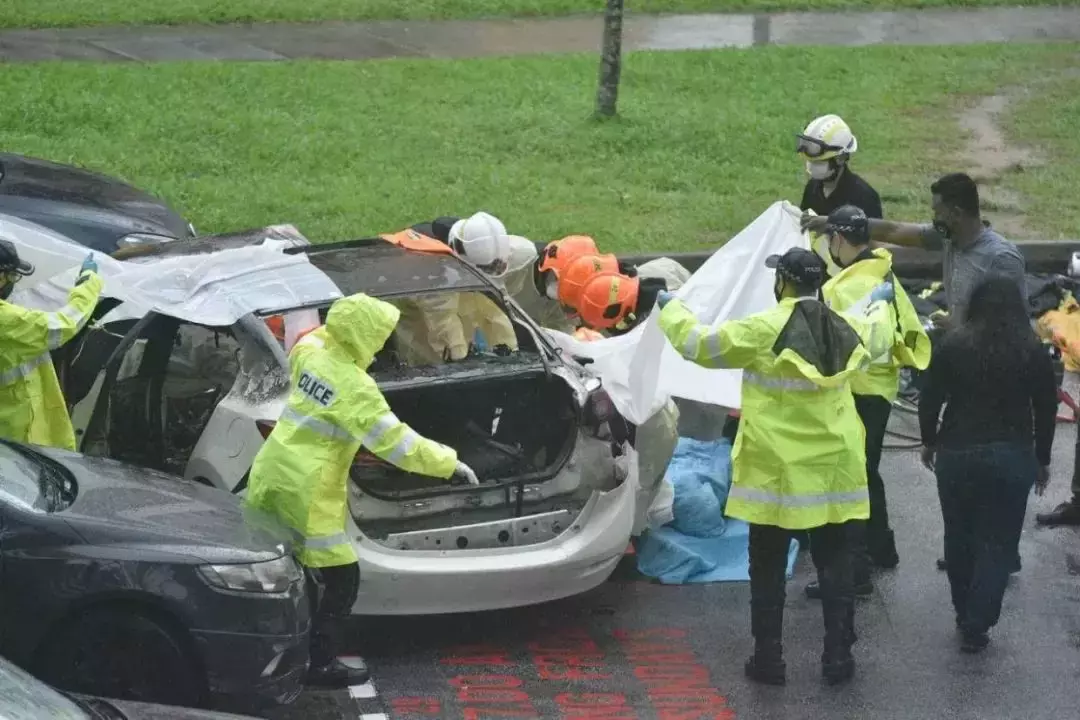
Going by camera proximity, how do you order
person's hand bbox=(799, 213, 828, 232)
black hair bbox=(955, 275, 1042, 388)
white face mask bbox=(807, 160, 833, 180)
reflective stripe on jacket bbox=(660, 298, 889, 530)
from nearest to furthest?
reflective stripe on jacket bbox=(660, 298, 889, 530) < black hair bbox=(955, 275, 1042, 388) < person's hand bbox=(799, 213, 828, 232) < white face mask bbox=(807, 160, 833, 180)

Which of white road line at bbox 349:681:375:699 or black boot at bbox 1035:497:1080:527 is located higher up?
white road line at bbox 349:681:375:699

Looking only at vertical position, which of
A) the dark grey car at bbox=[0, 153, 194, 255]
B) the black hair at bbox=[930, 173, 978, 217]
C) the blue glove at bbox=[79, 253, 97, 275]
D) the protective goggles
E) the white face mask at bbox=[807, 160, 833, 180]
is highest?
the black hair at bbox=[930, 173, 978, 217]

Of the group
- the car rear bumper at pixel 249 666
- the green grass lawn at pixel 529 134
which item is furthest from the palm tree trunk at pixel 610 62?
the car rear bumper at pixel 249 666

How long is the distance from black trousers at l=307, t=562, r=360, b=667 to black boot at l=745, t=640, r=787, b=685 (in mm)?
1663

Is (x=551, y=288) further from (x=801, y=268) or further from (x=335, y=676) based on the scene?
(x=335, y=676)

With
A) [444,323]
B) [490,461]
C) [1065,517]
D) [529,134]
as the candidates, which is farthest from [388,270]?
[529,134]

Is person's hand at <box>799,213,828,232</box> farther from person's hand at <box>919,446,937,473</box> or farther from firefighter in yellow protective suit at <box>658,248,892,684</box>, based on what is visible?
firefighter in yellow protective suit at <box>658,248,892,684</box>

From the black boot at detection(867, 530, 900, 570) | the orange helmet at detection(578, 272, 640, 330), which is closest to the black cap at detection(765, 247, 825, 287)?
the black boot at detection(867, 530, 900, 570)

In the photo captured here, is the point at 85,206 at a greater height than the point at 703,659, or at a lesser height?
greater

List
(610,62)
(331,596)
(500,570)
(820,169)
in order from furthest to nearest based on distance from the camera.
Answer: (610,62) < (820,169) < (500,570) < (331,596)

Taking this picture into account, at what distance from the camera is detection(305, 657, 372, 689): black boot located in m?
7.05

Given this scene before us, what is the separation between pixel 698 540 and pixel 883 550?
0.89 m

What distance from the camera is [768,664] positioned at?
7.27m

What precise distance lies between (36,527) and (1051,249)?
8.70 meters
